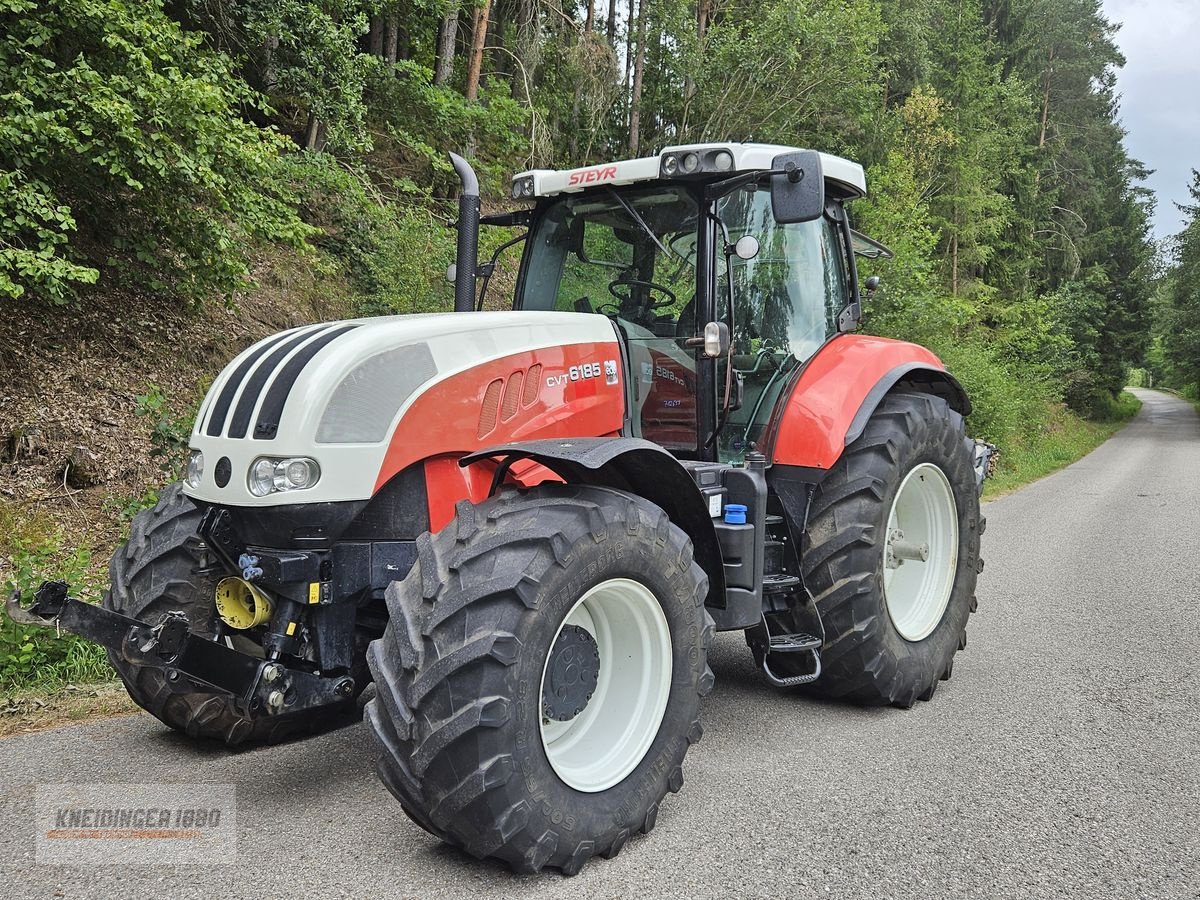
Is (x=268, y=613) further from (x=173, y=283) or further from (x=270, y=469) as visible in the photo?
(x=173, y=283)

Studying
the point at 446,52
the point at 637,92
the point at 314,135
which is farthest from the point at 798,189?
the point at 637,92

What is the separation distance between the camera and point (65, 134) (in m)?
5.88

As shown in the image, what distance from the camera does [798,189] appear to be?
3.60m

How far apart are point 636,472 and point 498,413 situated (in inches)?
20.8

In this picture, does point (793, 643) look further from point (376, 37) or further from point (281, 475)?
point (376, 37)

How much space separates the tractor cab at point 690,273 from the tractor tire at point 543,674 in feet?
3.22

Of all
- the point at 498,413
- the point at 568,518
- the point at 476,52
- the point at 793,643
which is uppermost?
the point at 476,52

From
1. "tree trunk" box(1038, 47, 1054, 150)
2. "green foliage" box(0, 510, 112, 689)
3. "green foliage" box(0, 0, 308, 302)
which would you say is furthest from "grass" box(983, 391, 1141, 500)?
"green foliage" box(0, 510, 112, 689)

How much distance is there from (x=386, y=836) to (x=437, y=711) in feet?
2.09

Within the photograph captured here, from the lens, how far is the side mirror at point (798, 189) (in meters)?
3.56

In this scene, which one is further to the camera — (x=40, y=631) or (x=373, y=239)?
(x=373, y=239)

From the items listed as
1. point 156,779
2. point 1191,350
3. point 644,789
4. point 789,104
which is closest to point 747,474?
point 644,789

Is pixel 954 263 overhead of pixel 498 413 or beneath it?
overhead

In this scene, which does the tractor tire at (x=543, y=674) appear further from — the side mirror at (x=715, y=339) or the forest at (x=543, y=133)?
the forest at (x=543, y=133)
